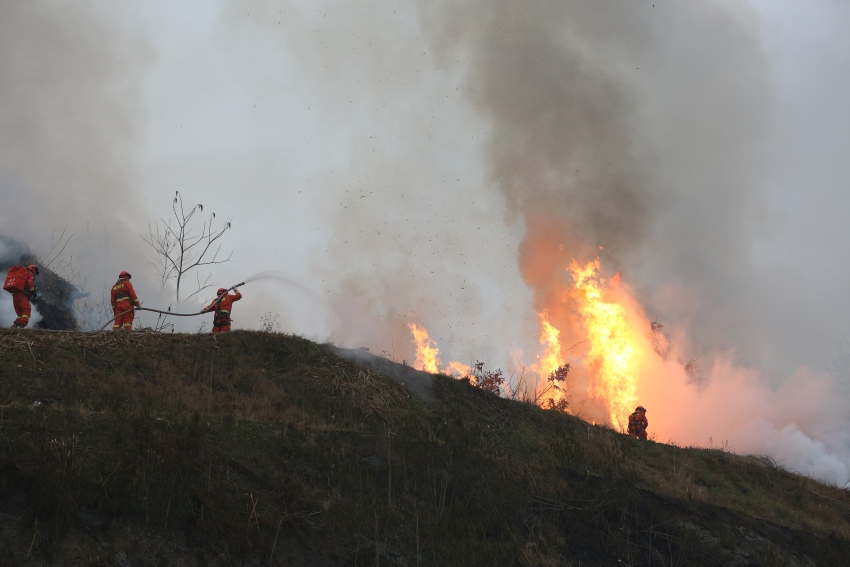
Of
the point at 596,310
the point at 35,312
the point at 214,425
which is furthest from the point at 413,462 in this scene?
the point at 35,312

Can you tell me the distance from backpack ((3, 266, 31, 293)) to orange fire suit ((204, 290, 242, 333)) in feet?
13.4

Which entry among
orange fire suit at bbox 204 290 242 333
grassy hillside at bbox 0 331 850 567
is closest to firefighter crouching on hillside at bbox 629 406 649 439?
grassy hillside at bbox 0 331 850 567

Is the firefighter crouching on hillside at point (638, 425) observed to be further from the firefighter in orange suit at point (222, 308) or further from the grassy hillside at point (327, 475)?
the firefighter in orange suit at point (222, 308)

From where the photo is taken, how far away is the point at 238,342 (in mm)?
15898

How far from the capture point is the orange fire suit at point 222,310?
18.4m

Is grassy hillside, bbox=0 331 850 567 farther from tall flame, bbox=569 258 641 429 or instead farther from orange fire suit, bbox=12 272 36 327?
tall flame, bbox=569 258 641 429

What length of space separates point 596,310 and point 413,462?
702 inches

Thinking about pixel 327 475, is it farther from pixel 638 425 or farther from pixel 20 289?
pixel 638 425

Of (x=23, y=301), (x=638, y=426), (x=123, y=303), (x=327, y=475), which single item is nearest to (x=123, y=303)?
(x=123, y=303)

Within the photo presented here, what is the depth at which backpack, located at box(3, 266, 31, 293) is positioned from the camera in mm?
16500

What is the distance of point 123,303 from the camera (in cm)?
1709

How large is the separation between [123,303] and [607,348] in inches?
750

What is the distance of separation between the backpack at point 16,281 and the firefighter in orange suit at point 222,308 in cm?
410

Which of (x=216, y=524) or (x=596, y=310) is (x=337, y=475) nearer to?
(x=216, y=524)
